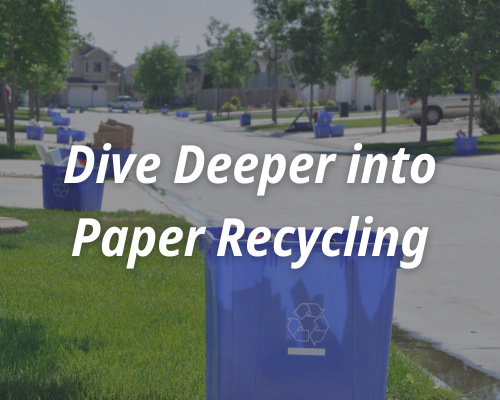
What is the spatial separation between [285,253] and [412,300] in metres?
3.52

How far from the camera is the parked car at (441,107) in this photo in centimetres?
3148

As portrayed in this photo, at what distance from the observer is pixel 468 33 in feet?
68.4

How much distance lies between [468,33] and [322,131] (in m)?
11.1

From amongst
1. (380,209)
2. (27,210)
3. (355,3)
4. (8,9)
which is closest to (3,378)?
(27,210)

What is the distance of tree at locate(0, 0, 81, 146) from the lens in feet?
60.1

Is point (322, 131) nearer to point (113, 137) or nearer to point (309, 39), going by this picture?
point (309, 39)

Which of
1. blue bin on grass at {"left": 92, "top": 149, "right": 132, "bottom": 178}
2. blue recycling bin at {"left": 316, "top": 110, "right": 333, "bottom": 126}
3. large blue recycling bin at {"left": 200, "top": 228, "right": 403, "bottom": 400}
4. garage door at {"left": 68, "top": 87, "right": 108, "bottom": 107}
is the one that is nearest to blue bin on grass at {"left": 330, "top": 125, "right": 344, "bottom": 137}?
blue recycling bin at {"left": 316, "top": 110, "right": 333, "bottom": 126}

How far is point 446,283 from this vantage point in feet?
20.9

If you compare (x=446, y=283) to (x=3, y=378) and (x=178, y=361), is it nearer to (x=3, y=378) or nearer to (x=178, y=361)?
(x=178, y=361)

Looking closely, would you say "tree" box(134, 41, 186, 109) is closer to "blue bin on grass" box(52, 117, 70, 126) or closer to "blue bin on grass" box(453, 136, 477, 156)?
"blue bin on grass" box(52, 117, 70, 126)

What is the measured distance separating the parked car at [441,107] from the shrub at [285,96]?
37630 mm

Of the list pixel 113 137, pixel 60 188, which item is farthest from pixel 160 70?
pixel 60 188

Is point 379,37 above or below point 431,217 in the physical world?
above

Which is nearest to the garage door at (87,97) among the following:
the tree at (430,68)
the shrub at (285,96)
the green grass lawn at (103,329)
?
the shrub at (285,96)
